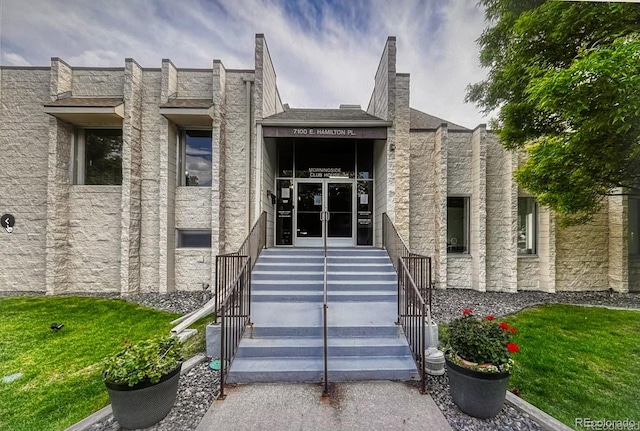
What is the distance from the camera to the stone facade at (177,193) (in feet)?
22.9

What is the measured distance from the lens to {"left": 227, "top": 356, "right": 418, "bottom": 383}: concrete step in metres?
3.24

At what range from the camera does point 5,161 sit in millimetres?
7121

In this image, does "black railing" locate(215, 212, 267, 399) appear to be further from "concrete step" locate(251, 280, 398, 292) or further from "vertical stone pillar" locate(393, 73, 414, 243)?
"vertical stone pillar" locate(393, 73, 414, 243)

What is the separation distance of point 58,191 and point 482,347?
1034 centimetres

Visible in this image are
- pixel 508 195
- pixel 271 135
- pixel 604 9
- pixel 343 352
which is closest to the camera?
pixel 343 352

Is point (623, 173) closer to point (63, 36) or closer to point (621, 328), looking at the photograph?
point (621, 328)

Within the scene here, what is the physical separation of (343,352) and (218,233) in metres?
4.99

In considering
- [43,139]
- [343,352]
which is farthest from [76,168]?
[343,352]

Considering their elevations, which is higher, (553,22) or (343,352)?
(553,22)

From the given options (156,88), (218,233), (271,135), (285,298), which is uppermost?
(156,88)

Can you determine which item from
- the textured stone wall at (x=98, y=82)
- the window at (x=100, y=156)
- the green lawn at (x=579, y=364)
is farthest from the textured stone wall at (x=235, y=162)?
the green lawn at (x=579, y=364)

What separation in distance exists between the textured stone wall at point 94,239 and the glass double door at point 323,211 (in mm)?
5300

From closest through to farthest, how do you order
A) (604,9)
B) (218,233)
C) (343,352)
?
(343,352), (604,9), (218,233)

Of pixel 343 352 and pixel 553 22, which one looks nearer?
A: pixel 343 352
